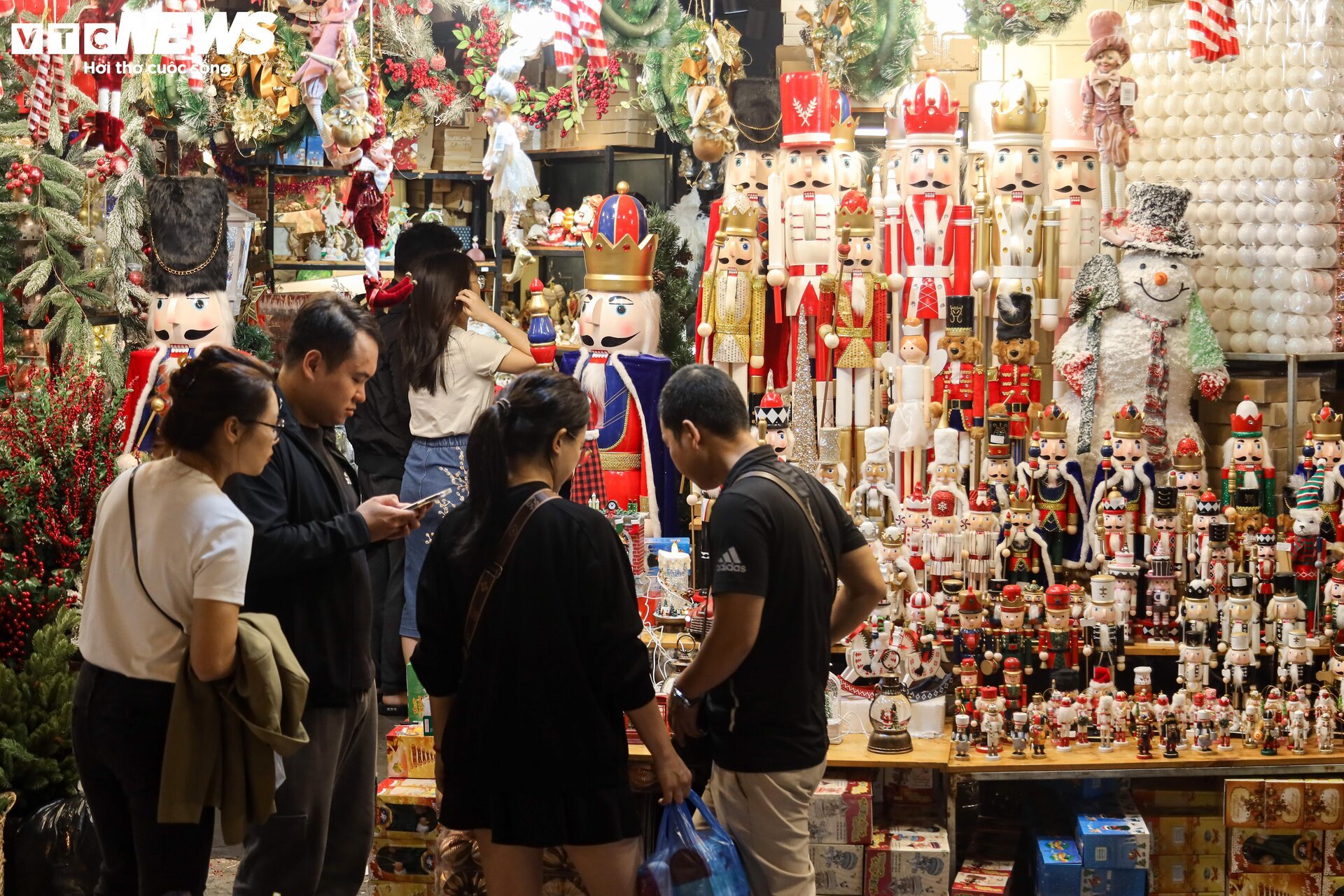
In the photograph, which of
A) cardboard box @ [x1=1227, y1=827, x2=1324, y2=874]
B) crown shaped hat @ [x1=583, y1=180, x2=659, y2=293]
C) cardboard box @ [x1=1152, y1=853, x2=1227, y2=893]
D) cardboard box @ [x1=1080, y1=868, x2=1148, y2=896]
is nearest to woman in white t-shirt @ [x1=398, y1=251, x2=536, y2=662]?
crown shaped hat @ [x1=583, y1=180, x2=659, y2=293]

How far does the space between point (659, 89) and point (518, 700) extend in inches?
170

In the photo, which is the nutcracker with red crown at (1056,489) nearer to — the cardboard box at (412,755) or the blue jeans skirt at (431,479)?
the blue jeans skirt at (431,479)

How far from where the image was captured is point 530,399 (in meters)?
2.60

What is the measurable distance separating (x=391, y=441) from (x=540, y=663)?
2.74 metres

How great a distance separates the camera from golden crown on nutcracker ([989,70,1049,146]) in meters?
5.46

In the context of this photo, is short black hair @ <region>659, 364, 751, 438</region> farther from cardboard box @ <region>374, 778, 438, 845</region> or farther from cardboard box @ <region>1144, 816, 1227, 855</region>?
cardboard box @ <region>1144, 816, 1227, 855</region>

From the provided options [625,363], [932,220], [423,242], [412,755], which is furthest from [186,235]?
[412,755]

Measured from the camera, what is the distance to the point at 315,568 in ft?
9.20

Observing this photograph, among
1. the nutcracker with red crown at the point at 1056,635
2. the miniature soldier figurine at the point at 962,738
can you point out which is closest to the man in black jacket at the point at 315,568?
the miniature soldier figurine at the point at 962,738

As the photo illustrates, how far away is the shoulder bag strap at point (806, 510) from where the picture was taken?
9.05 feet

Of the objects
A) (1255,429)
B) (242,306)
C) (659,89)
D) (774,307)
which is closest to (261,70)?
(242,306)

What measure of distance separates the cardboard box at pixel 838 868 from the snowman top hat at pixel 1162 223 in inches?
103

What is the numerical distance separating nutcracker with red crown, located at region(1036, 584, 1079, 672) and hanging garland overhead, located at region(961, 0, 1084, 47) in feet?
8.24

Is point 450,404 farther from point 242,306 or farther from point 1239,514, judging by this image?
point 242,306
